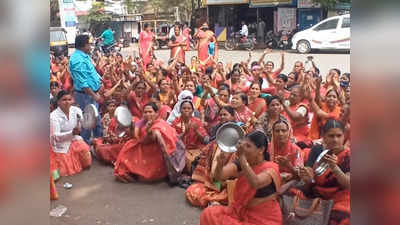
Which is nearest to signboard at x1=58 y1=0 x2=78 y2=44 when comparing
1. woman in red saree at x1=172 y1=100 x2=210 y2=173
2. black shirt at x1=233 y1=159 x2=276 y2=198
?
woman in red saree at x1=172 y1=100 x2=210 y2=173

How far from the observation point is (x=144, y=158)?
4.27 meters

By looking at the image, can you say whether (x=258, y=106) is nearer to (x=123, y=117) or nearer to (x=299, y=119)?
(x=299, y=119)

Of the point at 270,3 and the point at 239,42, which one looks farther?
the point at 239,42

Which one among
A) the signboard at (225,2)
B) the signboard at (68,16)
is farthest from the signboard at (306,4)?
the signboard at (68,16)

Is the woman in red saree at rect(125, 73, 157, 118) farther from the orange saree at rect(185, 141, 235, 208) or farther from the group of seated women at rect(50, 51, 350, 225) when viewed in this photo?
the orange saree at rect(185, 141, 235, 208)

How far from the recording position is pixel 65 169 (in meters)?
4.44

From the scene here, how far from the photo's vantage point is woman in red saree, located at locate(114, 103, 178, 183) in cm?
415

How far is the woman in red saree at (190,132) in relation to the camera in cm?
430

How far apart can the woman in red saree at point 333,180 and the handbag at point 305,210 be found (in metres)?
0.04

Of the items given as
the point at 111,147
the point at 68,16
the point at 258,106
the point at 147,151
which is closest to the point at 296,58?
the point at 68,16

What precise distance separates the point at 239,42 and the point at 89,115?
32.4 feet

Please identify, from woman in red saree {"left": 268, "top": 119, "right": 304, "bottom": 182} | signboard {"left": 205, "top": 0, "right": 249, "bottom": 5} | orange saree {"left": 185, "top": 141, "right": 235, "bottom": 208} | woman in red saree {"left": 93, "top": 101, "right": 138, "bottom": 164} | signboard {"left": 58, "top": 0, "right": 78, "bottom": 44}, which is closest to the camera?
woman in red saree {"left": 268, "top": 119, "right": 304, "bottom": 182}
